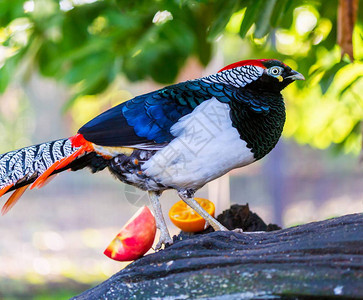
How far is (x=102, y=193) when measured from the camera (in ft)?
19.1

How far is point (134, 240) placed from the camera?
7.53 feet

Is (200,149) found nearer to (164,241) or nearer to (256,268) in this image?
(164,241)

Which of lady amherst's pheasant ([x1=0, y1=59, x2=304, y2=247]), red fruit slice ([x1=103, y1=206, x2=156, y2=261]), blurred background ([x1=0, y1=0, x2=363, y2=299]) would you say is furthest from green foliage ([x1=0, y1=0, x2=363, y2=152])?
red fruit slice ([x1=103, y1=206, x2=156, y2=261])

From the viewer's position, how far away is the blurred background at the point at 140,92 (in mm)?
2881

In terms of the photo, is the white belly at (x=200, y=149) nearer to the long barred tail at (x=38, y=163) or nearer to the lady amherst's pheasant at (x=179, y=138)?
the lady amherst's pheasant at (x=179, y=138)

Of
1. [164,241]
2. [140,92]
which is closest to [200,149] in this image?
[164,241]

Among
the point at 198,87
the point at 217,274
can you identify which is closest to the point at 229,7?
the point at 198,87

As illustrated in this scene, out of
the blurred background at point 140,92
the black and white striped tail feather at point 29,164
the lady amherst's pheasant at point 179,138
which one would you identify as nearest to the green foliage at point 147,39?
the blurred background at point 140,92

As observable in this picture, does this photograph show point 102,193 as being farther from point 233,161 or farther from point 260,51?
point 233,161

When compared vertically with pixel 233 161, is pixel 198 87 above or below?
above

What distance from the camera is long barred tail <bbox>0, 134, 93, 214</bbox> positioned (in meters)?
2.24

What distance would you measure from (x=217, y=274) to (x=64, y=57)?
160 cm

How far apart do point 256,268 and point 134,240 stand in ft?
2.14

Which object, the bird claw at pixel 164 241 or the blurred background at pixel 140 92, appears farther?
the blurred background at pixel 140 92
